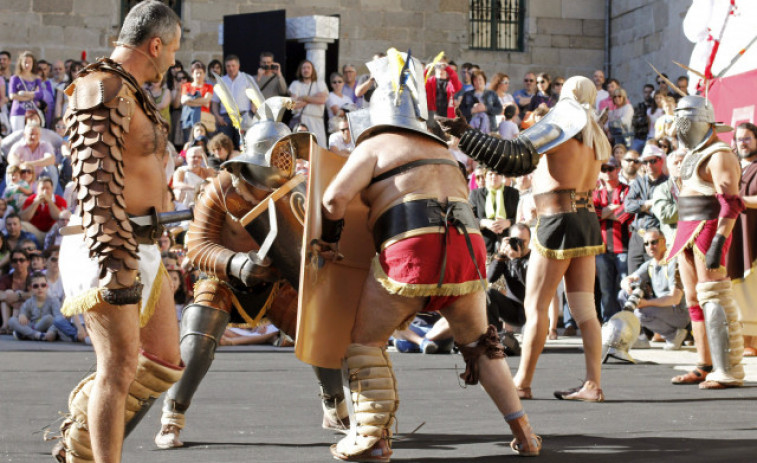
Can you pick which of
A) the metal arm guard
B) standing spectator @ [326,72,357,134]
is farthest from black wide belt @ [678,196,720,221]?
standing spectator @ [326,72,357,134]

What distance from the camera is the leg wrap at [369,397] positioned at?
546 centimetres

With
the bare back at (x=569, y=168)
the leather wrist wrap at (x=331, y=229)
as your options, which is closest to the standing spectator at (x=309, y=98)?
the bare back at (x=569, y=168)

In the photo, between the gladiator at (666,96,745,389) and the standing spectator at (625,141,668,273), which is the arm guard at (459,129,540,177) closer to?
the gladiator at (666,96,745,389)

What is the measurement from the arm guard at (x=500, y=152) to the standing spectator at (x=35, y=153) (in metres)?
9.11

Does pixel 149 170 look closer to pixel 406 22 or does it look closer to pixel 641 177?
pixel 641 177

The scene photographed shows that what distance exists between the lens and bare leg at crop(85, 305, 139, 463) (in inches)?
173

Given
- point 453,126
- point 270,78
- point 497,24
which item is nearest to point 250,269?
point 453,126

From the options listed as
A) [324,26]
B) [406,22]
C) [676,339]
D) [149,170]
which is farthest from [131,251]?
[406,22]

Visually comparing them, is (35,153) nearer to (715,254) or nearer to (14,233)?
(14,233)

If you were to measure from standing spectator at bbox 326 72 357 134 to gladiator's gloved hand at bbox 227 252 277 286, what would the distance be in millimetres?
10061

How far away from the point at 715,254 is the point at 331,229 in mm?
3459

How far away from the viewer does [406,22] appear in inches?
903

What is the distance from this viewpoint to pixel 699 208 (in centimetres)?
830

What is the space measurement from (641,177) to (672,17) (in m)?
9.54
